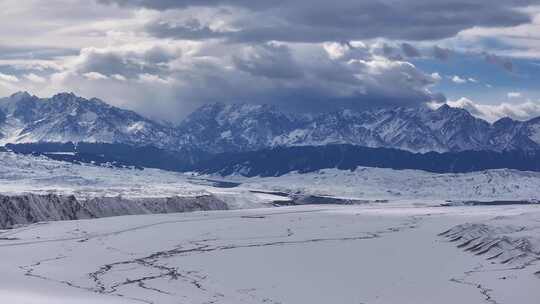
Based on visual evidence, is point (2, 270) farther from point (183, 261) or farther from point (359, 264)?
point (359, 264)

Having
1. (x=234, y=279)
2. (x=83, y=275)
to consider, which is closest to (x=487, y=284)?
(x=234, y=279)

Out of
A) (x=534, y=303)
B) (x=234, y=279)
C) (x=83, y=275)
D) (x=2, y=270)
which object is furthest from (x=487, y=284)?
(x=2, y=270)

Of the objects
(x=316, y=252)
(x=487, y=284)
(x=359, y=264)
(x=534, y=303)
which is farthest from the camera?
(x=316, y=252)

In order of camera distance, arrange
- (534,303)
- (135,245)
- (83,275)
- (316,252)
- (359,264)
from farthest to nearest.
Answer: (135,245), (316,252), (359,264), (83,275), (534,303)

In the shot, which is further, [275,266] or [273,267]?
[275,266]

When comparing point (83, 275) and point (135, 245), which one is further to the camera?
point (135, 245)

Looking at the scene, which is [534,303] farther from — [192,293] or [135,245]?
[135,245]
